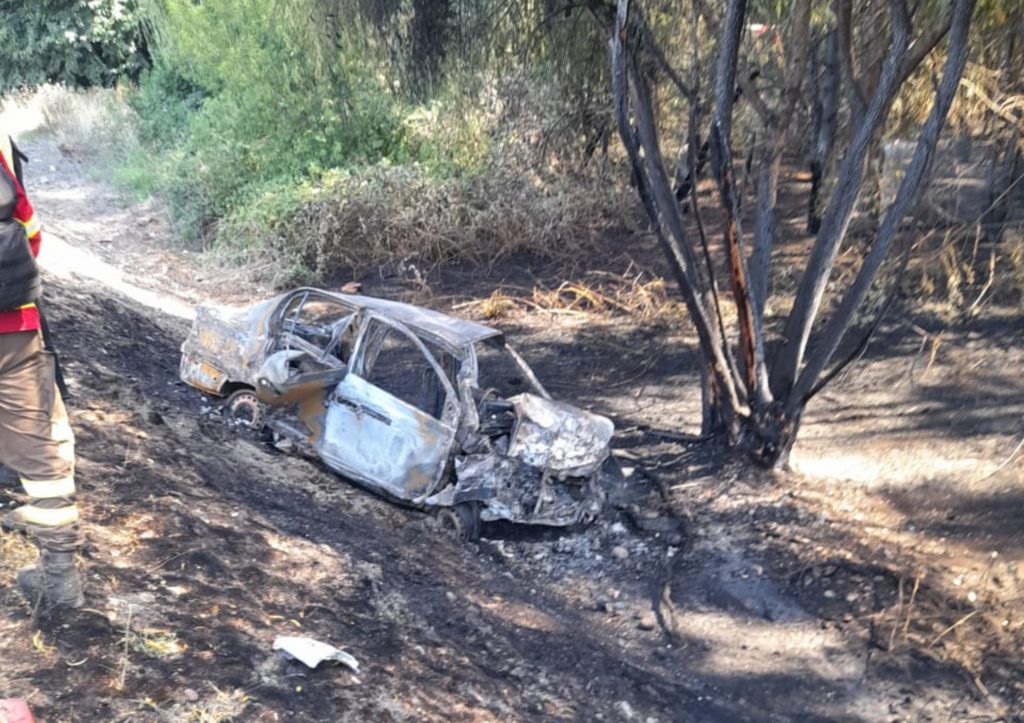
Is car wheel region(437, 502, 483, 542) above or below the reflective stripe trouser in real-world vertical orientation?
below

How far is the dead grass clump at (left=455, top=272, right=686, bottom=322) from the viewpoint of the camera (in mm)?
11719

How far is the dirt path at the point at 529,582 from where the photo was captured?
439 centimetres

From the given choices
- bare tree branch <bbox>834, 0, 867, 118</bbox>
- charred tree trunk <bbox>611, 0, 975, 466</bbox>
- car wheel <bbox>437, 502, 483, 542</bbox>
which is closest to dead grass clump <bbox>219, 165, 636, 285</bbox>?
charred tree trunk <bbox>611, 0, 975, 466</bbox>

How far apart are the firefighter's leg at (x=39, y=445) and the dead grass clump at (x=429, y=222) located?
9243 mm

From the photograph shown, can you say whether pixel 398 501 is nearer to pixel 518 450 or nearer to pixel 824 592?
pixel 518 450

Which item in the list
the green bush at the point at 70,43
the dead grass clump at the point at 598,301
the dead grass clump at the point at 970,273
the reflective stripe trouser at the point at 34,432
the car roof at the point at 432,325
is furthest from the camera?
the green bush at the point at 70,43

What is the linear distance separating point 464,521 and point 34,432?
11.5 ft

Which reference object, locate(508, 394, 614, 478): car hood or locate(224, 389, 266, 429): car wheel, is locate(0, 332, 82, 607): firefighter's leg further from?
locate(224, 389, 266, 429): car wheel

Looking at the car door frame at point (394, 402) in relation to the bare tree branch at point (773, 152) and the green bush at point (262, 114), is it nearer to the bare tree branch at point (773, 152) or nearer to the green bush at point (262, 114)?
the bare tree branch at point (773, 152)

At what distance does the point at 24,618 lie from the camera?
169 inches

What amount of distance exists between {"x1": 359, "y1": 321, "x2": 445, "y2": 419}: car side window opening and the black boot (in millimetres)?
3164

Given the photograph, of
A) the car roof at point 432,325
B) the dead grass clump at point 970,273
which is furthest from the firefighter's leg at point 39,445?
the dead grass clump at point 970,273

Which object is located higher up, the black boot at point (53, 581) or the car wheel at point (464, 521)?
the black boot at point (53, 581)

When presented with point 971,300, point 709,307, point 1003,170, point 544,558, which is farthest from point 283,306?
point 1003,170
